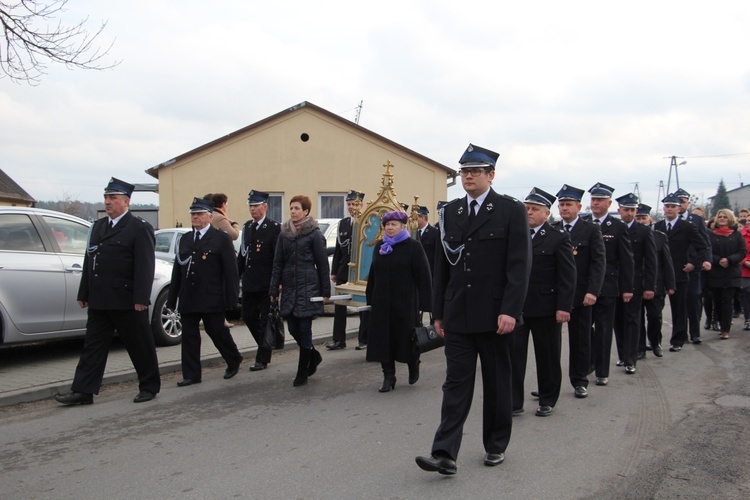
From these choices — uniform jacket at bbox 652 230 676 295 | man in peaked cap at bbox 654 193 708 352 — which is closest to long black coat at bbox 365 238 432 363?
uniform jacket at bbox 652 230 676 295

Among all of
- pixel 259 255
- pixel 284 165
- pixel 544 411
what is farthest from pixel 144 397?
pixel 284 165

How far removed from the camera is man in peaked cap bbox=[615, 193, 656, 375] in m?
8.25

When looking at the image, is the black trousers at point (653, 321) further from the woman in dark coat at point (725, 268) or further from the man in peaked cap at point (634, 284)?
the woman in dark coat at point (725, 268)

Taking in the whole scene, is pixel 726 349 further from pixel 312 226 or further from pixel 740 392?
pixel 312 226

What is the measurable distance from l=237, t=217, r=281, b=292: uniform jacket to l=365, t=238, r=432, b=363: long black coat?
148 centimetres

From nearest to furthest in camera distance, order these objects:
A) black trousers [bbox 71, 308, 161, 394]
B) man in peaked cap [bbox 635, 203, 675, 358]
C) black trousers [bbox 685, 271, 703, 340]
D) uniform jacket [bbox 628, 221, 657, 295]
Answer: black trousers [bbox 71, 308, 161, 394] → uniform jacket [bbox 628, 221, 657, 295] → man in peaked cap [bbox 635, 203, 675, 358] → black trousers [bbox 685, 271, 703, 340]

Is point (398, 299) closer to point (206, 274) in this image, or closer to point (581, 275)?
point (581, 275)

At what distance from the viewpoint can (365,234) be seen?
10180 millimetres

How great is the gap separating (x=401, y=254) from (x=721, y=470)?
380 cm

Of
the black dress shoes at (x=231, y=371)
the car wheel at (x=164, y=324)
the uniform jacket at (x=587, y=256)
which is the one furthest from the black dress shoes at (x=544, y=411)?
the car wheel at (x=164, y=324)

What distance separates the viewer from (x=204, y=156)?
21.9 m

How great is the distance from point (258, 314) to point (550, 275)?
3888 millimetres

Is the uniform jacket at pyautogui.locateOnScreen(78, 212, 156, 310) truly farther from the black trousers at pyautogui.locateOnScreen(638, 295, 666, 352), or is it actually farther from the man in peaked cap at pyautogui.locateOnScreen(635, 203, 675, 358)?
the black trousers at pyautogui.locateOnScreen(638, 295, 666, 352)

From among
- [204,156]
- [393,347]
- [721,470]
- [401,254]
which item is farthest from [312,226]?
[204,156]
